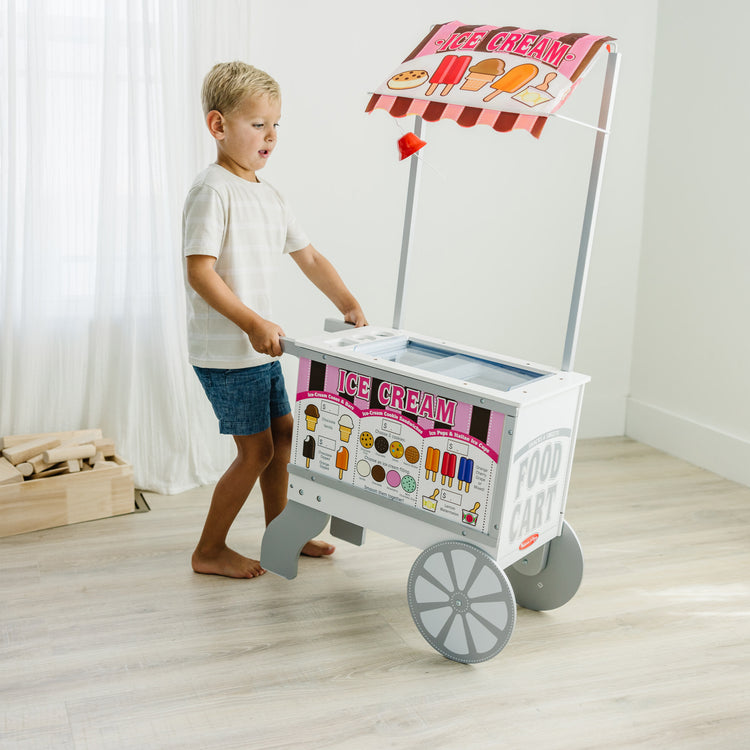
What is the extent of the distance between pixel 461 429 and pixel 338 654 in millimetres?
499

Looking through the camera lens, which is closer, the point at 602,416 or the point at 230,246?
the point at 230,246

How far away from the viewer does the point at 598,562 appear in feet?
7.07

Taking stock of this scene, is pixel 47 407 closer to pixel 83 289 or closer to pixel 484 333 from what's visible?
pixel 83 289

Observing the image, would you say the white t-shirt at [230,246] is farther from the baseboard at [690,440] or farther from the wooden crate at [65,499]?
the baseboard at [690,440]

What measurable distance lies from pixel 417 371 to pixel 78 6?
4.31 ft

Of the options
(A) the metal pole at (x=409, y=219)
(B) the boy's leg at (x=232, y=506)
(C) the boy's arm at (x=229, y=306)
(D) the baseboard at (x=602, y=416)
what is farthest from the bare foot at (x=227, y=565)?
(D) the baseboard at (x=602, y=416)

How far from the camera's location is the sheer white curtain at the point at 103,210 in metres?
2.20

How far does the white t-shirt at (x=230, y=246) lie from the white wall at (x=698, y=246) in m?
1.51

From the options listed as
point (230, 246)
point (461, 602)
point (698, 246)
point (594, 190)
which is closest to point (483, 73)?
point (594, 190)

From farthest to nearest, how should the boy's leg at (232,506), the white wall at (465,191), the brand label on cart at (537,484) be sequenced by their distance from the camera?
1. the white wall at (465,191)
2. the boy's leg at (232,506)
3. the brand label on cart at (537,484)

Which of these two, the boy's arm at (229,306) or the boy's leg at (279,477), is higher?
the boy's arm at (229,306)

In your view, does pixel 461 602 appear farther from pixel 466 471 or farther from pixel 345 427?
pixel 345 427

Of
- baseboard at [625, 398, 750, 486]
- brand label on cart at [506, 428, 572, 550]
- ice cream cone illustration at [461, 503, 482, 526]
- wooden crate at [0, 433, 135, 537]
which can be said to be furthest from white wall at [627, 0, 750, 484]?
wooden crate at [0, 433, 135, 537]

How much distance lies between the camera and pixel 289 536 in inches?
75.0
